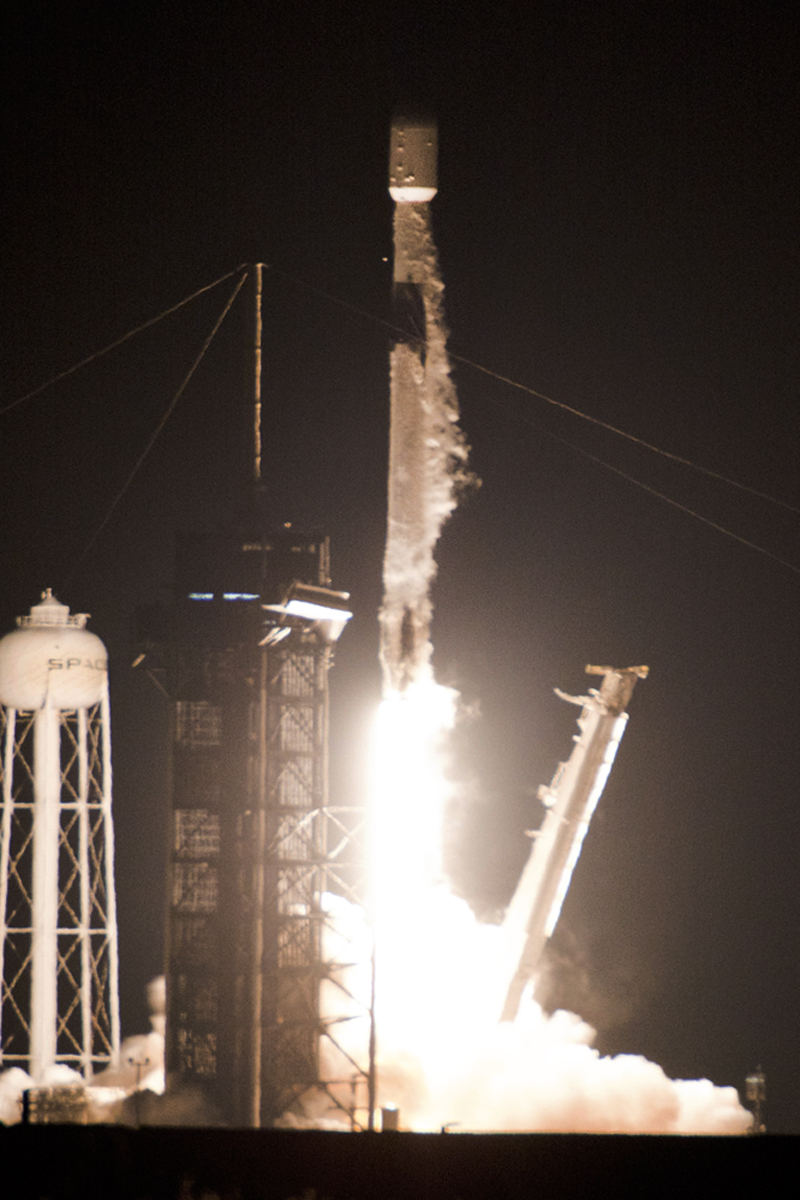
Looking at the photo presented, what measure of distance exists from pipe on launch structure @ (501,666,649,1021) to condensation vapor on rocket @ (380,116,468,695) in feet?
14.2

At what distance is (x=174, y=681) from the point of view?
29.1m

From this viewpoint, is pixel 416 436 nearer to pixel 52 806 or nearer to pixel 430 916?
pixel 430 916

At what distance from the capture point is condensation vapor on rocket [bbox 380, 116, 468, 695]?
32.5 m

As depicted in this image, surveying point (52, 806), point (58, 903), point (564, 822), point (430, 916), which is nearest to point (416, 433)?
point (564, 822)

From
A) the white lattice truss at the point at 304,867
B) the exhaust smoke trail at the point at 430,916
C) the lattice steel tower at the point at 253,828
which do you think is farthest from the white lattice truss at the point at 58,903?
the exhaust smoke trail at the point at 430,916

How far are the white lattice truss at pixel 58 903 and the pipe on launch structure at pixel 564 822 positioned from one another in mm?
8148

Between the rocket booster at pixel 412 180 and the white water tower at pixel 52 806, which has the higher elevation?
the rocket booster at pixel 412 180

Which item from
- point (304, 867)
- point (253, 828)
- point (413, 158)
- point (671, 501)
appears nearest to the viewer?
point (253, 828)

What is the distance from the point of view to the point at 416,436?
32812 mm

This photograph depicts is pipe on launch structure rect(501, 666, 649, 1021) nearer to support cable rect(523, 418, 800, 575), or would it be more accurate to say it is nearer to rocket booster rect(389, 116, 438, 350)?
support cable rect(523, 418, 800, 575)

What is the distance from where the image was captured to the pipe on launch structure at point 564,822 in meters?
28.8

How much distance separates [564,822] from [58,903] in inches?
413

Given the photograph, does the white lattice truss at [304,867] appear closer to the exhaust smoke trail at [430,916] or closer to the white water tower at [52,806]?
the exhaust smoke trail at [430,916]

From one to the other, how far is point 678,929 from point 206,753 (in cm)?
1083
